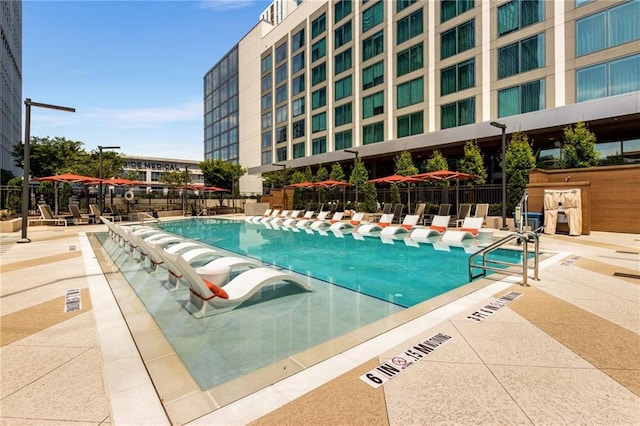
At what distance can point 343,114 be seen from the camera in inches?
1446

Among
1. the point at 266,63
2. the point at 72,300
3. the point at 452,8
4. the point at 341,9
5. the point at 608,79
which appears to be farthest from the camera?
the point at 266,63

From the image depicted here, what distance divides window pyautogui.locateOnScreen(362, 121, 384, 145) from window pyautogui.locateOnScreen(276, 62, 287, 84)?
19433 mm

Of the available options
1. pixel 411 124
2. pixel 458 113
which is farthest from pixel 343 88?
pixel 458 113

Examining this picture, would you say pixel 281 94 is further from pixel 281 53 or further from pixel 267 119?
pixel 281 53

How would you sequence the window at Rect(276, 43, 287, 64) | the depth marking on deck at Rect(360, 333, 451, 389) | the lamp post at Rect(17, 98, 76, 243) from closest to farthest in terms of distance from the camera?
the depth marking on deck at Rect(360, 333, 451, 389)
the lamp post at Rect(17, 98, 76, 243)
the window at Rect(276, 43, 287, 64)

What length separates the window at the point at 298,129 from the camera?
141 feet

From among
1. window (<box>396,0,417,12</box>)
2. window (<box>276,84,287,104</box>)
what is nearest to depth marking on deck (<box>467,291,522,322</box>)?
window (<box>396,0,417,12</box>)

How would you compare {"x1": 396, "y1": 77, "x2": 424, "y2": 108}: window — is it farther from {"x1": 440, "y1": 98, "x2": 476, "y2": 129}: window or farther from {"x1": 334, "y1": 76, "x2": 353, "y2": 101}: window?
{"x1": 334, "y1": 76, "x2": 353, "y2": 101}: window

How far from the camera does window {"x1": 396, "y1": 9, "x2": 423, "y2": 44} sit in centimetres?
2889

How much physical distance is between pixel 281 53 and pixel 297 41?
430cm

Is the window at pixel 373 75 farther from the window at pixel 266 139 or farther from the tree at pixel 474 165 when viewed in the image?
the window at pixel 266 139

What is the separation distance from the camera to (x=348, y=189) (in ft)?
107

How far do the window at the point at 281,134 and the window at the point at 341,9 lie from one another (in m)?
15.3

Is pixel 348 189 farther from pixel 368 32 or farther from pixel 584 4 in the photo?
pixel 584 4
